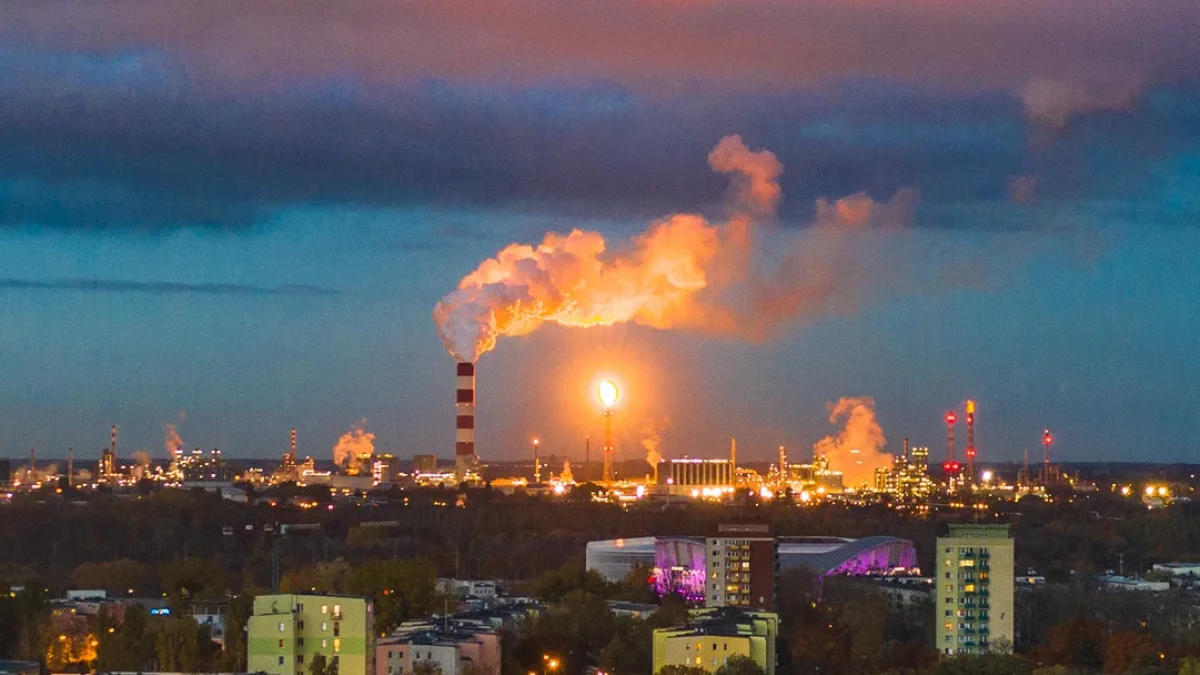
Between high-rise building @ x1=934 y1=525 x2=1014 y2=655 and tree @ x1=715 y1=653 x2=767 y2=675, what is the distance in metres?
9.18

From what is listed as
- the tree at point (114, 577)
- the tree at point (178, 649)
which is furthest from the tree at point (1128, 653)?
the tree at point (114, 577)

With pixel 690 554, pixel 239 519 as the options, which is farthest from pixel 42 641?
pixel 239 519

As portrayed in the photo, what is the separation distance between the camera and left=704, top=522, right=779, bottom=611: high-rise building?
48188mm

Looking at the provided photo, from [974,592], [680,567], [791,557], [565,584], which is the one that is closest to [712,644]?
[974,592]

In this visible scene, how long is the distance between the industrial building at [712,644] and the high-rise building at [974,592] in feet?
20.3

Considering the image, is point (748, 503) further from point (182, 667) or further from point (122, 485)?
point (182, 667)

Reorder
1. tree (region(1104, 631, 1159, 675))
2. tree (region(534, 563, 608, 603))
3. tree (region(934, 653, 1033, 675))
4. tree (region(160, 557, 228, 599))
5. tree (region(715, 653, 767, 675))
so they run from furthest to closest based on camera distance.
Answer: tree (region(534, 563, 608, 603)) → tree (region(160, 557, 228, 599)) → tree (region(1104, 631, 1159, 675)) → tree (region(934, 653, 1033, 675)) → tree (region(715, 653, 767, 675))

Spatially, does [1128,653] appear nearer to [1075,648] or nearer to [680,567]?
[1075,648]

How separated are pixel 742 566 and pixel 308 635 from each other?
1677 cm

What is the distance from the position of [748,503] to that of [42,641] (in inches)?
2211

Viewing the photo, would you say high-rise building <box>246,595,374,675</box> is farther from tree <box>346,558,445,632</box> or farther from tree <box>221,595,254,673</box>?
tree <box>346,558,445,632</box>

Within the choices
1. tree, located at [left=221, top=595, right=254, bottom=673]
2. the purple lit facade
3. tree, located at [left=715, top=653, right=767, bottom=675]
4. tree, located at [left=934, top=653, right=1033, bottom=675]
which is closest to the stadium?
the purple lit facade

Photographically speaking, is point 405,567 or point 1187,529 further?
point 1187,529

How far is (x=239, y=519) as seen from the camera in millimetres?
75812
